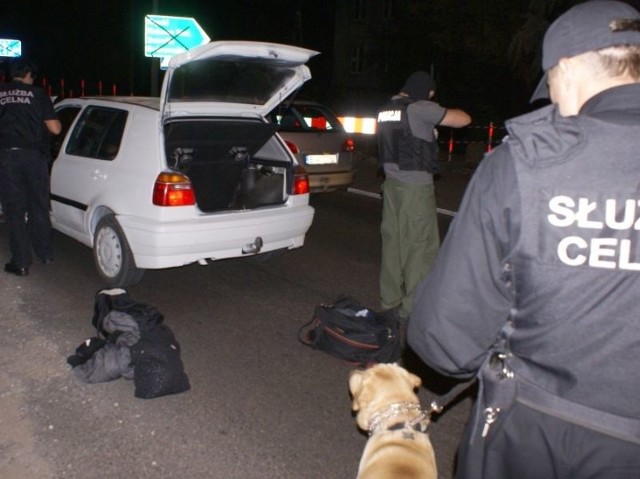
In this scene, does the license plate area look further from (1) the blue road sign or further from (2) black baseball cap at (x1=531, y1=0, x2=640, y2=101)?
(1) the blue road sign

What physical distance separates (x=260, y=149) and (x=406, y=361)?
2.92 meters

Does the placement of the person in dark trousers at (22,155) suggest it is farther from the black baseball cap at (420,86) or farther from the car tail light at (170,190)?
the black baseball cap at (420,86)

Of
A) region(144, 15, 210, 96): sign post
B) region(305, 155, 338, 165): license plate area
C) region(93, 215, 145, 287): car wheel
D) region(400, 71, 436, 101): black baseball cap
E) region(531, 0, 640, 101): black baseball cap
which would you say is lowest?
region(93, 215, 145, 287): car wheel

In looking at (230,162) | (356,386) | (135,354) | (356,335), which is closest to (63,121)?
(230,162)

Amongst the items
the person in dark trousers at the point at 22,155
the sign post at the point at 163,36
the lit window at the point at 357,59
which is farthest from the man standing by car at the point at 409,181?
the lit window at the point at 357,59

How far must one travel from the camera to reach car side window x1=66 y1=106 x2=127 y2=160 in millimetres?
6109

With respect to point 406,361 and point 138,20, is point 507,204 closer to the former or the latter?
point 406,361

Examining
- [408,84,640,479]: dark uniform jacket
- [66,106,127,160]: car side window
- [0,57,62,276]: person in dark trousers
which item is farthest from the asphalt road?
[408,84,640,479]: dark uniform jacket

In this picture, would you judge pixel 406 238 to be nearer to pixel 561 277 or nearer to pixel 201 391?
pixel 201 391

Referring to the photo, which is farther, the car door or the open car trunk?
the car door

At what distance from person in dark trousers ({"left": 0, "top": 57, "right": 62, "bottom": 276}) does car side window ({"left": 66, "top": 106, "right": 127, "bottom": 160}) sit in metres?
0.30

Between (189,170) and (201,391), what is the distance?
101 inches

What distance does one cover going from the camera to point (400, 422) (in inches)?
96.0

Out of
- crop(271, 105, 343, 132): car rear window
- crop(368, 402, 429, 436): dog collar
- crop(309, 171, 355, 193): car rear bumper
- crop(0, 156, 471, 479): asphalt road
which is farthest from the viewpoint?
crop(271, 105, 343, 132): car rear window
